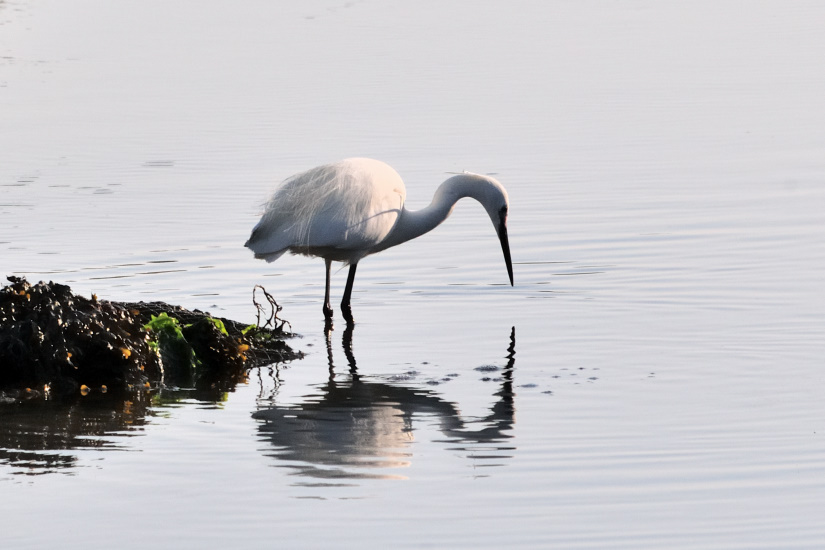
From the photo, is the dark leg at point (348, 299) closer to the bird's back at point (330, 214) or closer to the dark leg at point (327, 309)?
the dark leg at point (327, 309)

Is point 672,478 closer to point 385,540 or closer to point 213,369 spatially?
point 385,540


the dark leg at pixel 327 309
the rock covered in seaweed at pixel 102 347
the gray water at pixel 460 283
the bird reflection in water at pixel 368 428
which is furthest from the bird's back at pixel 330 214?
the bird reflection in water at pixel 368 428

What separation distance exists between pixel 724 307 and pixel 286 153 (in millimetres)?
7970

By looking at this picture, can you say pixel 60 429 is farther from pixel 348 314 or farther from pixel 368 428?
pixel 348 314

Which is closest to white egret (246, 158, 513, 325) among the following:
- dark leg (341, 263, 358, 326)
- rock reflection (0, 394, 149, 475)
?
dark leg (341, 263, 358, 326)

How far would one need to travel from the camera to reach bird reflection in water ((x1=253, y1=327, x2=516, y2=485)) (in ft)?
23.7

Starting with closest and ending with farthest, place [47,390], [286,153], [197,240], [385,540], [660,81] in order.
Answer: [385,540], [47,390], [197,240], [286,153], [660,81]

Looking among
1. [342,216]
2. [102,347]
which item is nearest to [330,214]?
[342,216]

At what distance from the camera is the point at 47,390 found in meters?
8.77

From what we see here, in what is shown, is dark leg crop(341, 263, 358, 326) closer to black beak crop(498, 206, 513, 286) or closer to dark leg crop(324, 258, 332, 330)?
dark leg crop(324, 258, 332, 330)

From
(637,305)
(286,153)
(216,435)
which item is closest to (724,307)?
(637,305)

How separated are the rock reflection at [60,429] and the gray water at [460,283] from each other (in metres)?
0.03

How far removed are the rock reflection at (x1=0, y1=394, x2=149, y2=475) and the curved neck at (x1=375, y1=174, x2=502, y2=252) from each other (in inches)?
146

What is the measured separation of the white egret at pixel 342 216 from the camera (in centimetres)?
1116
